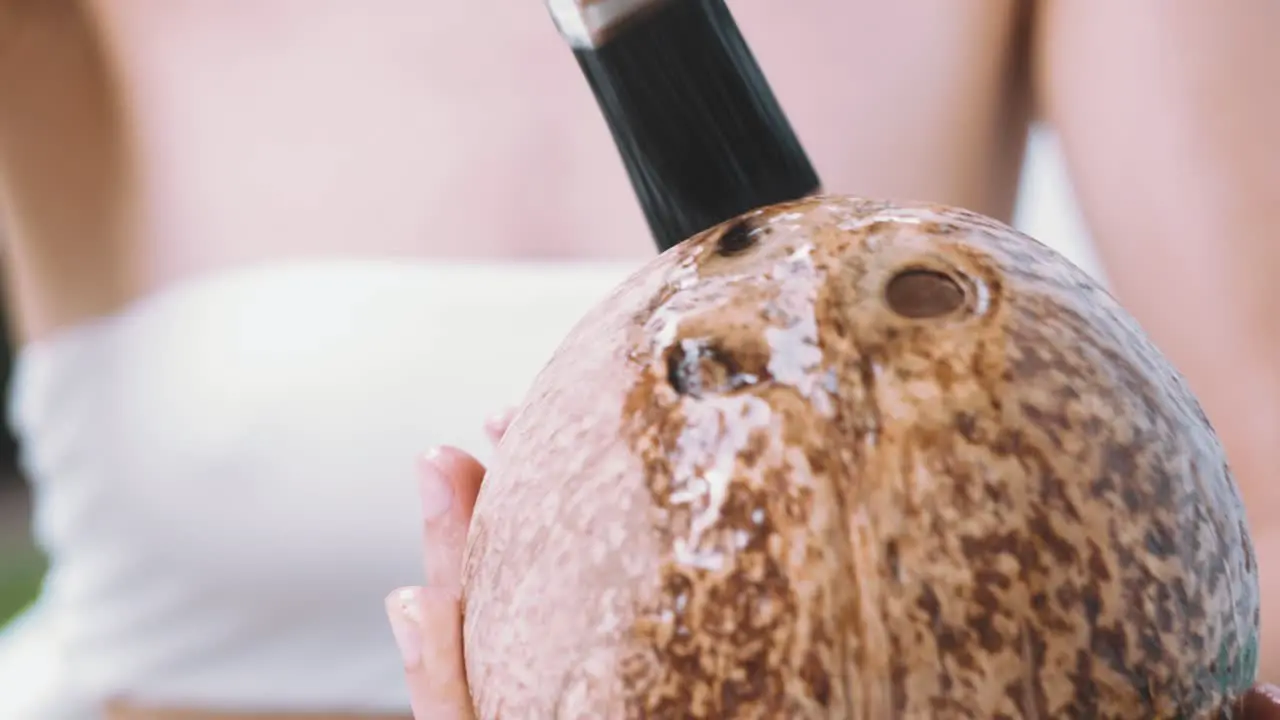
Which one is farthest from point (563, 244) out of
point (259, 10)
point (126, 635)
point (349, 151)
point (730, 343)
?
point (730, 343)

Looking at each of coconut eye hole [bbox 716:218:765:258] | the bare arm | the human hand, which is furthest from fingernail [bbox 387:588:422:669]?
the bare arm

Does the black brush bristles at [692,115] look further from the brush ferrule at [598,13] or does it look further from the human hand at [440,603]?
the human hand at [440,603]

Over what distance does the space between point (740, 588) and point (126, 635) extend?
1.15 meters

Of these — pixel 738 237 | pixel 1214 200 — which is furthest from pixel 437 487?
pixel 1214 200

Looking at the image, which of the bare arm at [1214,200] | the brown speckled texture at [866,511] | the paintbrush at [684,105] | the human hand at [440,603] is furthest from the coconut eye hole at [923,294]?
the bare arm at [1214,200]

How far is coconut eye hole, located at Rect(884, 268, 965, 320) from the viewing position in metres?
0.45

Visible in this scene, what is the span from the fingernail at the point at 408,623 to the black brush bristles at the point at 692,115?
0.21 m

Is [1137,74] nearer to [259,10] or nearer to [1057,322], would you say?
[1057,322]

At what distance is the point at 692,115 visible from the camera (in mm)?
554

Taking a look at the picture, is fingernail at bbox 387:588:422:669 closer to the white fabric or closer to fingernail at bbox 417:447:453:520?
fingernail at bbox 417:447:453:520

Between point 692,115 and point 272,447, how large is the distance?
0.82m

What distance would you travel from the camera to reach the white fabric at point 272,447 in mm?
1232

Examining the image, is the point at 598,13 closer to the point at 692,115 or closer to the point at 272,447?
the point at 692,115

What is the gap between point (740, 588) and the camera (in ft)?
1.32
